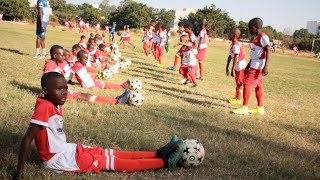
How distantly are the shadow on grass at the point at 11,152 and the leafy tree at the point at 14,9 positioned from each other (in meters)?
64.1

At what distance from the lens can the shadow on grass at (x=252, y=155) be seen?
13.7ft

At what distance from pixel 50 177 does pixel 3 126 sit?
5.48 feet

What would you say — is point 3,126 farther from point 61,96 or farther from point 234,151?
point 234,151

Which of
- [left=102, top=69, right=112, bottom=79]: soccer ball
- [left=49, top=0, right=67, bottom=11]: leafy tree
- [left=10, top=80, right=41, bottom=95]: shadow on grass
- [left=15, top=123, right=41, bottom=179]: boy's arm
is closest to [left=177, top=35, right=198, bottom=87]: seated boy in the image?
[left=102, top=69, right=112, bottom=79]: soccer ball

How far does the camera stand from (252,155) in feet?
15.3

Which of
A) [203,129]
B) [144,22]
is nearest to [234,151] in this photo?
[203,129]

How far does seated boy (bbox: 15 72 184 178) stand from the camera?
328cm

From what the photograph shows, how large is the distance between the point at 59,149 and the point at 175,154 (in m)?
1.23

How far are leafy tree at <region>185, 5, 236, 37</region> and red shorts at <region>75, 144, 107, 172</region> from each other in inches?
2858

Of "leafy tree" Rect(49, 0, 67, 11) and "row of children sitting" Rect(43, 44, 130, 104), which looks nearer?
"row of children sitting" Rect(43, 44, 130, 104)

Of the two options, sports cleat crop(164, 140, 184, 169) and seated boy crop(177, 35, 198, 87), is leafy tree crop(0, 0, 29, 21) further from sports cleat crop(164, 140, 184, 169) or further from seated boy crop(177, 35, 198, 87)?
sports cleat crop(164, 140, 184, 169)

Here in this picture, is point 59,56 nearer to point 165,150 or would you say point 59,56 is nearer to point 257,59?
point 165,150

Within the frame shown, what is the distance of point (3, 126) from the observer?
465 centimetres

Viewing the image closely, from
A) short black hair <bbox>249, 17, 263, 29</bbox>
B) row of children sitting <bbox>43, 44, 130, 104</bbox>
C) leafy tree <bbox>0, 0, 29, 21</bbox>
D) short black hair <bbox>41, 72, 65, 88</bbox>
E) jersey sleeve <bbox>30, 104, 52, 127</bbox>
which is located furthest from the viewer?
leafy tree <bbox>0, 0, 29, 21</bbox>
